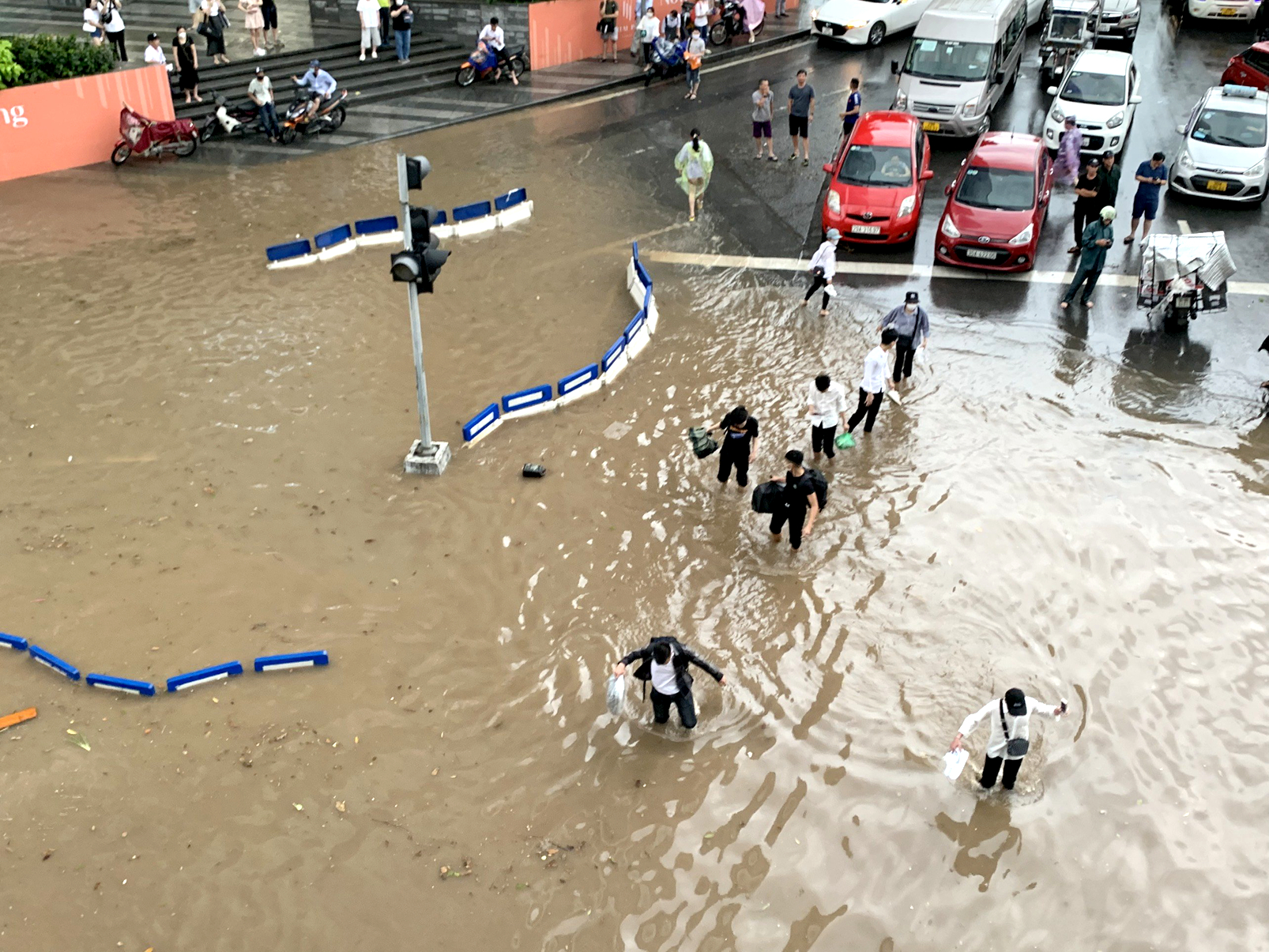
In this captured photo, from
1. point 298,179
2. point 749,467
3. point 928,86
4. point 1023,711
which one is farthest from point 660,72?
point 1023,711

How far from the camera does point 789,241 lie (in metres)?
19.0

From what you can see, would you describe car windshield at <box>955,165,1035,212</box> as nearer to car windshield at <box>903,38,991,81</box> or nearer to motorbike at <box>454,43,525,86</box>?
car windshield at <box>903,38,991,81</box>

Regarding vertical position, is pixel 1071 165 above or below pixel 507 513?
above

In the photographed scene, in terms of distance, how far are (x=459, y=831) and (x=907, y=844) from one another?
11.4ft

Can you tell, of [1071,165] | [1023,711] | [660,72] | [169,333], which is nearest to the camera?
[1023,711]

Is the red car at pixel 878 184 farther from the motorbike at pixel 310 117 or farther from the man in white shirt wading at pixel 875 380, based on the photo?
the motorbike at pixel 310 117

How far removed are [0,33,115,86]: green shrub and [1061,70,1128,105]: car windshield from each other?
1947 centimetres

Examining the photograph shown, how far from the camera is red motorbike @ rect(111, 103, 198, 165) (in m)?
21.3

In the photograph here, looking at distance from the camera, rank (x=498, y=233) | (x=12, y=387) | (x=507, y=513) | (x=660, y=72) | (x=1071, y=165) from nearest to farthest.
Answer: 1. (x=507, y=513)
2. (x=12, y=387)
3. (x=498, y=233)
4. (x=1071, y=165)
5. (x=660, y=72)

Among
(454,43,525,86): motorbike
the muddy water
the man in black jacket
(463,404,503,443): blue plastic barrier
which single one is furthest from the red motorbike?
the man in black jacket

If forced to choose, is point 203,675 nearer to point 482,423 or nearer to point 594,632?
point 594,632

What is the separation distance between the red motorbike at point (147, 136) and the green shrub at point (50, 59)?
987mm

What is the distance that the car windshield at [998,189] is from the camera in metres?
17.6

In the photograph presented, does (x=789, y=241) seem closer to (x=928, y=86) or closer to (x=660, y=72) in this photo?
(x=928, y=86)
